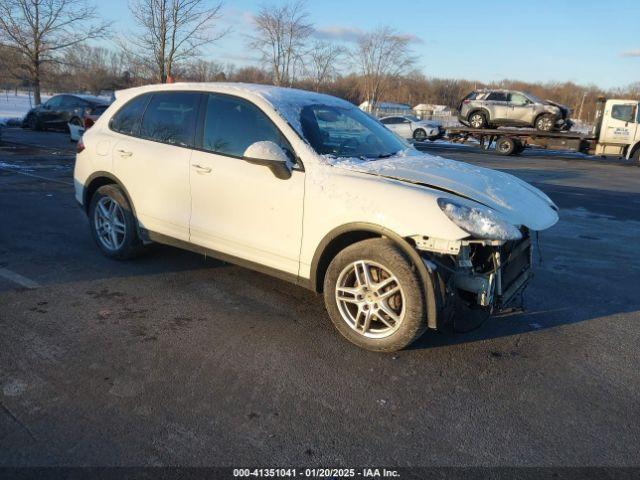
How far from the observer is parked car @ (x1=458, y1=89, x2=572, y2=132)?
2311 cm

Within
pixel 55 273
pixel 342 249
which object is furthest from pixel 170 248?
pixel 342 249

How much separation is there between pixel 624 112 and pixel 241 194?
21.0 m

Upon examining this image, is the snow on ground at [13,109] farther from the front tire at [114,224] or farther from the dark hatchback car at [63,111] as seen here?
the front tire at [114,224]

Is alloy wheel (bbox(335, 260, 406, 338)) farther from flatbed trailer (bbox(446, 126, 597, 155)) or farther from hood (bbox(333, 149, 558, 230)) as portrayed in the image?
flatbed trailer (bbox(446, 126, 597, 155))

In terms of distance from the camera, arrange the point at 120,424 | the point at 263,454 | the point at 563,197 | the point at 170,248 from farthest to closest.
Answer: the point at 563,197 → the point at 170,248 → the point at 120,424 → the point at 263,454

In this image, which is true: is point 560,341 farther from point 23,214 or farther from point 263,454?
point 23,214

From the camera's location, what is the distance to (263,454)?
2.46 m

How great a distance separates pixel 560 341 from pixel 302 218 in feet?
7.03

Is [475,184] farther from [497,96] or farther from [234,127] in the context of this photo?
[497,96]

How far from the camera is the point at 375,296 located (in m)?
3.49

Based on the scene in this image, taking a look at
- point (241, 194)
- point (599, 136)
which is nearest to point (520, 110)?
point (599, 136)

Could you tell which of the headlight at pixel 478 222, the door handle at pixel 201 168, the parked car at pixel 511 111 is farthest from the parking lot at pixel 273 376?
the parked car at pixel 511 111

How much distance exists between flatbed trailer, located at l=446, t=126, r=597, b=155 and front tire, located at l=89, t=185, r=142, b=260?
68.7 ft

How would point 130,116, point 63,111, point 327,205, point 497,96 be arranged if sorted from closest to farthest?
point 327,205 → point 130,116 → point 63,111 → point 497,96
